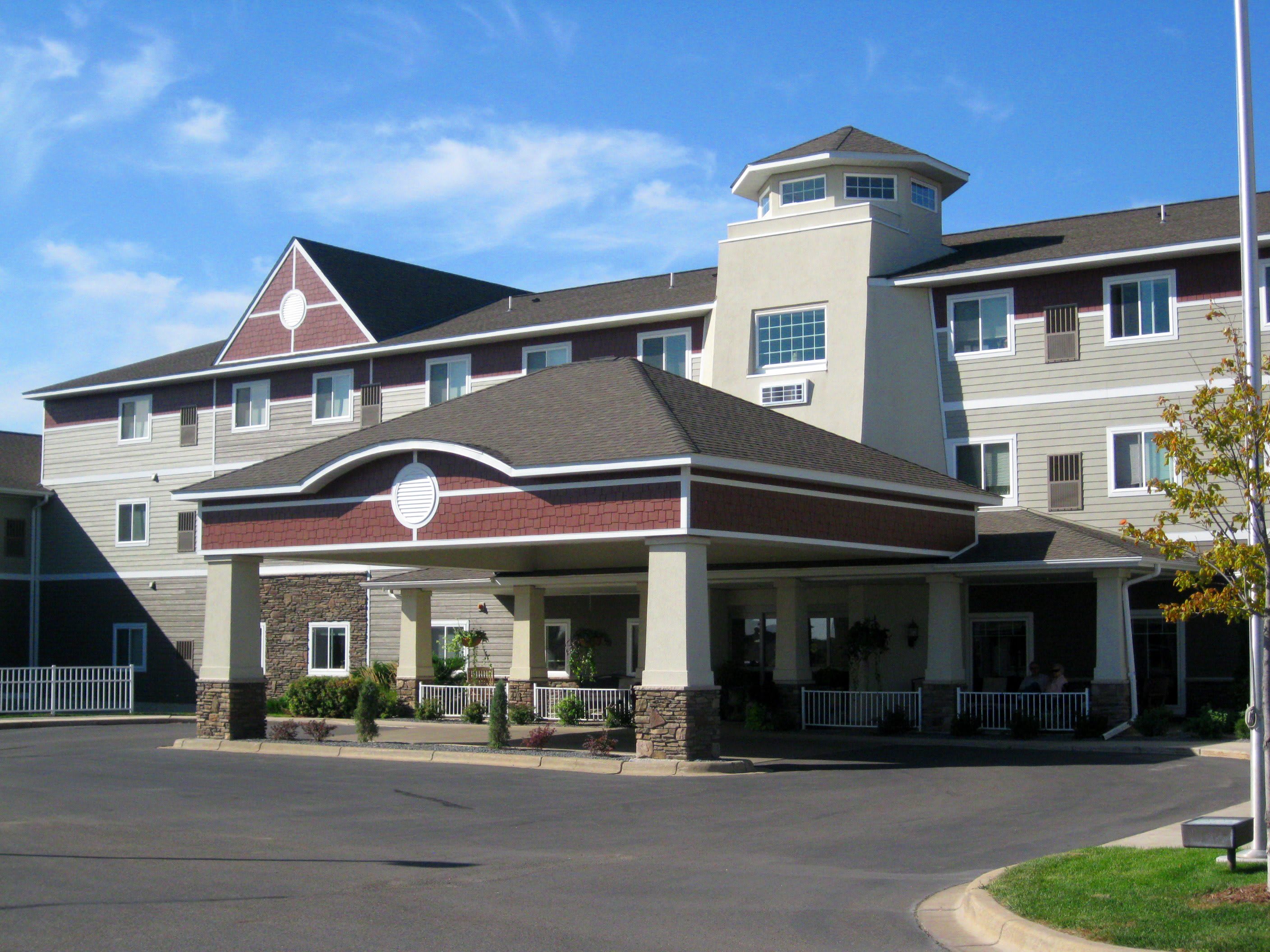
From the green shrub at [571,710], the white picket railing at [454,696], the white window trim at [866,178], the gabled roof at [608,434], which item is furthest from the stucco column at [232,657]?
the white window trim at [866,178]

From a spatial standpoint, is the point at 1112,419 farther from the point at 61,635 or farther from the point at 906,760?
the point at 61,635

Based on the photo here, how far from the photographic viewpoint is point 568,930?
34.4ft

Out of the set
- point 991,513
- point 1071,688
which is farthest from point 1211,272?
point 1071,688

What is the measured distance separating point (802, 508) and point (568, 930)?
47.0 feet

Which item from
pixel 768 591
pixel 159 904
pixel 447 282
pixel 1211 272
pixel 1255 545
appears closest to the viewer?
pixel 159 904

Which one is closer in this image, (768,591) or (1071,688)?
(1071,688)

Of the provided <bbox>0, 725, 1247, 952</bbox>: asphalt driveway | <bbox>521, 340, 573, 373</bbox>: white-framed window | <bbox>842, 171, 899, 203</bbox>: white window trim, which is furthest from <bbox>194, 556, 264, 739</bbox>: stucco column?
<bbox>842, 171, 899, 203</bbox>: white window trim

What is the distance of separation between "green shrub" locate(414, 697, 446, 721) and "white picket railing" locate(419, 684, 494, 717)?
6 cm

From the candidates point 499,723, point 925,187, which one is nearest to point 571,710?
point 499,723

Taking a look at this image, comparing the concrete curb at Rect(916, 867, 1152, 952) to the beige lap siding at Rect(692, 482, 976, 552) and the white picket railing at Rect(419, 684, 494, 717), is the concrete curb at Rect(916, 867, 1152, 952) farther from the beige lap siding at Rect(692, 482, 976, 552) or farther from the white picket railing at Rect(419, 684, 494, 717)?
the white picket railing at Rect(419, 684, 494, 717)

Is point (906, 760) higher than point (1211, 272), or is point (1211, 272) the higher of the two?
point (1211, 272)

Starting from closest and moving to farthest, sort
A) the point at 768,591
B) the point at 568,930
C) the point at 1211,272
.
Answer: the point at 568,930 < the point at 1211,272 < the point at 768,591

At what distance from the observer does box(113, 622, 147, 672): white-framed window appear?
4438cm

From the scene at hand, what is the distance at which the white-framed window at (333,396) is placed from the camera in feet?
133
